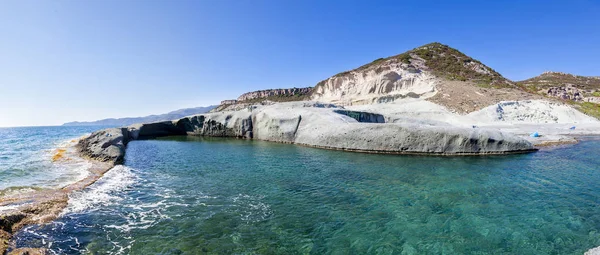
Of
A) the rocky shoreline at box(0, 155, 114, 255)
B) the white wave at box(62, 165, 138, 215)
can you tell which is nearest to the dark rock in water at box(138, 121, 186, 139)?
the white wave at box(62, 165, 138, 215)

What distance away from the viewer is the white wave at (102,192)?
825 centimetres

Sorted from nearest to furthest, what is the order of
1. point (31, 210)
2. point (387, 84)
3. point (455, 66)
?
point (31, 210), point (387, 84), point (455, 66)

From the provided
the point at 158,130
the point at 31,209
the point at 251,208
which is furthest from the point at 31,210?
the point at 158,130

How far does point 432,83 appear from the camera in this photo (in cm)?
4709

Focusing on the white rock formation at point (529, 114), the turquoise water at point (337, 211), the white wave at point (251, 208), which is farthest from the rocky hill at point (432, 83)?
the white wave at point (251, 208)

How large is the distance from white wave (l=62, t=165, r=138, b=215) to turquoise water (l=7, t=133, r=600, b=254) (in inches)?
1.5

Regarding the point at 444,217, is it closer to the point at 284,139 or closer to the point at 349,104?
the point at 284,139

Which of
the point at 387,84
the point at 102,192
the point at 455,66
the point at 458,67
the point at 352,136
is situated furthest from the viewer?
the point at 455,66

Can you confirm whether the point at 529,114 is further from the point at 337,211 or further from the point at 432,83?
the point at 337,211

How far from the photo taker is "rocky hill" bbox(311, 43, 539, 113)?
42406mm

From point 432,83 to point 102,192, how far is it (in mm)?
49165

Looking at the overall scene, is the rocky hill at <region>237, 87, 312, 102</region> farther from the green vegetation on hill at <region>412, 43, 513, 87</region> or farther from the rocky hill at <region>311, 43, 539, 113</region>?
the green vegetation on hill at <region>412, 43, 513, 87</region>

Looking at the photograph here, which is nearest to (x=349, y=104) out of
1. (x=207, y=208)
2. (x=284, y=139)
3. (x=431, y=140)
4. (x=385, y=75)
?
(x=385, y=75)

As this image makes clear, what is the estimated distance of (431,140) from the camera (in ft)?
54.6
